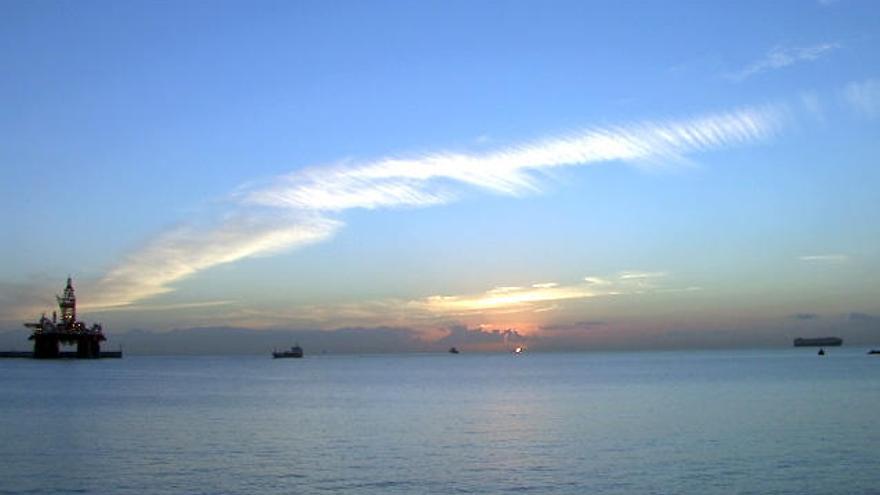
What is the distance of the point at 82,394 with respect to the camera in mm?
112000

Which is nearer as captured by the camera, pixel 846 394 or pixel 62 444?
pixel 62 444

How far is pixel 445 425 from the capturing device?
68750mm

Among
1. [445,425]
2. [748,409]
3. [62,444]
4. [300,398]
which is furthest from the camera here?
[300,398]

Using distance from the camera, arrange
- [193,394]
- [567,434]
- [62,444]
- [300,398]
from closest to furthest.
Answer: [62,444] < [567,434] < [300,398] < [193,394]

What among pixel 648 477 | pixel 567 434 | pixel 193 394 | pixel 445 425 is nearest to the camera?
pixel 648 477

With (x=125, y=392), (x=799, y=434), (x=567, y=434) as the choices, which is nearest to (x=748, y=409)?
(x=799, y=434)

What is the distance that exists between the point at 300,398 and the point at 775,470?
232 feet

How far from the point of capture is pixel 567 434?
61406 millimetres

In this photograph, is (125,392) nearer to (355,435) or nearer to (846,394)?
(355,435)

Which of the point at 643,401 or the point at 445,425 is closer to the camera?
the point at 445,425

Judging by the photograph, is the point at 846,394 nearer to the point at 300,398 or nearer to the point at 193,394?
the point at 300,398

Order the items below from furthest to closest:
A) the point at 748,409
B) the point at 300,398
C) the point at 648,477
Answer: the point at 300,398 → the point at 748,409 → the point at 648,477

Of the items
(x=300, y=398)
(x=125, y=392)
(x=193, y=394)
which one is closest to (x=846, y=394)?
(x=300, y=398)

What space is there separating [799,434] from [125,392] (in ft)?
290
